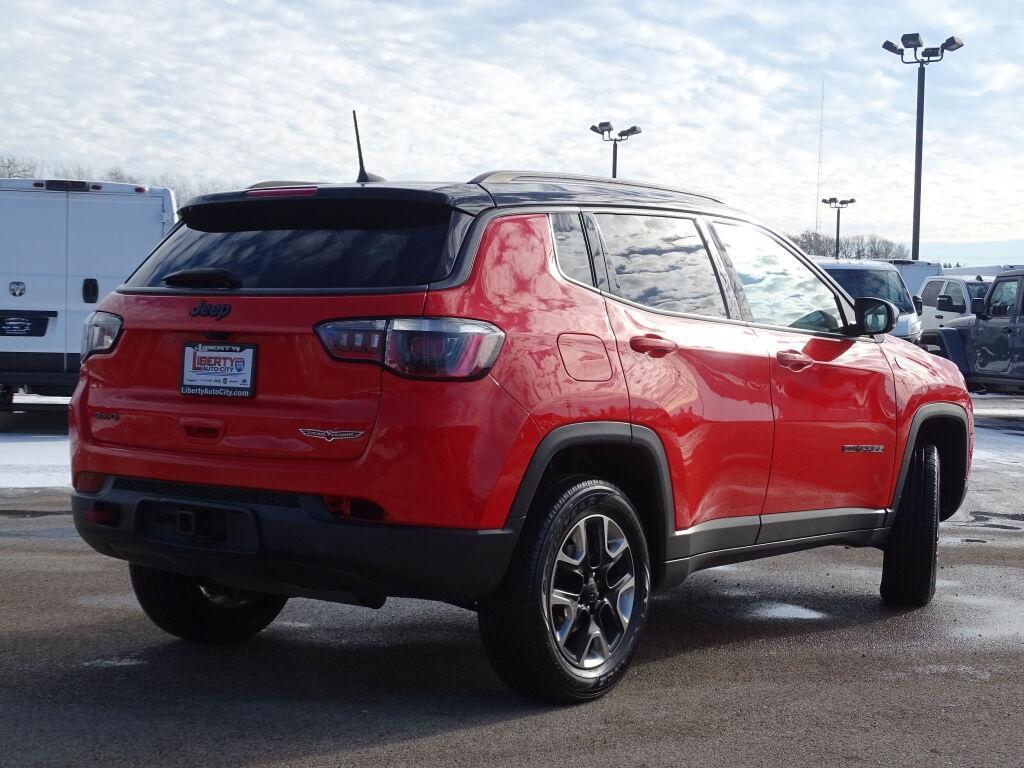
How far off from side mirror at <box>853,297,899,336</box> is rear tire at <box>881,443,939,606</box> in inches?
29.2

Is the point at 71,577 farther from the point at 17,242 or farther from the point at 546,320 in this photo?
the point at 17,242

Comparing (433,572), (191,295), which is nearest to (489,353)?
(433,572)

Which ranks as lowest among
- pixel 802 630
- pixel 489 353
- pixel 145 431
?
pixel 802 630

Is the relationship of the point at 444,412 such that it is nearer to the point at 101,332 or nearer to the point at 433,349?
the point at 433,349

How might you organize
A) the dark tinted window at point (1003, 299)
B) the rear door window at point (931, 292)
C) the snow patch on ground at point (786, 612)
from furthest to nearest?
the rear door window at point (931, 292)
the dark tinted window at point (1003, 299)
the snow patch on ground at point (786, 612)

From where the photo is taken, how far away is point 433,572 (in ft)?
13.9

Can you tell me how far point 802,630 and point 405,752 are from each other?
8.14 ft

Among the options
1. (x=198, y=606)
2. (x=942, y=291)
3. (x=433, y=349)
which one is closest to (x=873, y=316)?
(x=433, y=349)


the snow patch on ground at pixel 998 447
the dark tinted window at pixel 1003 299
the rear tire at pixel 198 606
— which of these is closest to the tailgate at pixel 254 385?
the rear tire at pixel 198 606

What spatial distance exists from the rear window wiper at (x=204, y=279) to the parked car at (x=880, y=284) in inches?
638

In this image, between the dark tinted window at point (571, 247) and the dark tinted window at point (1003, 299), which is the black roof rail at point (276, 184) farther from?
the dark tinted window at point (1003, 299)

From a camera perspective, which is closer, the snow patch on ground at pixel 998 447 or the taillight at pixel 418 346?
the taillight at pixel 418 346

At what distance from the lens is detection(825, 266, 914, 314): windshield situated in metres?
20.1

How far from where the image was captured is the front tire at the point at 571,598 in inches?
174
